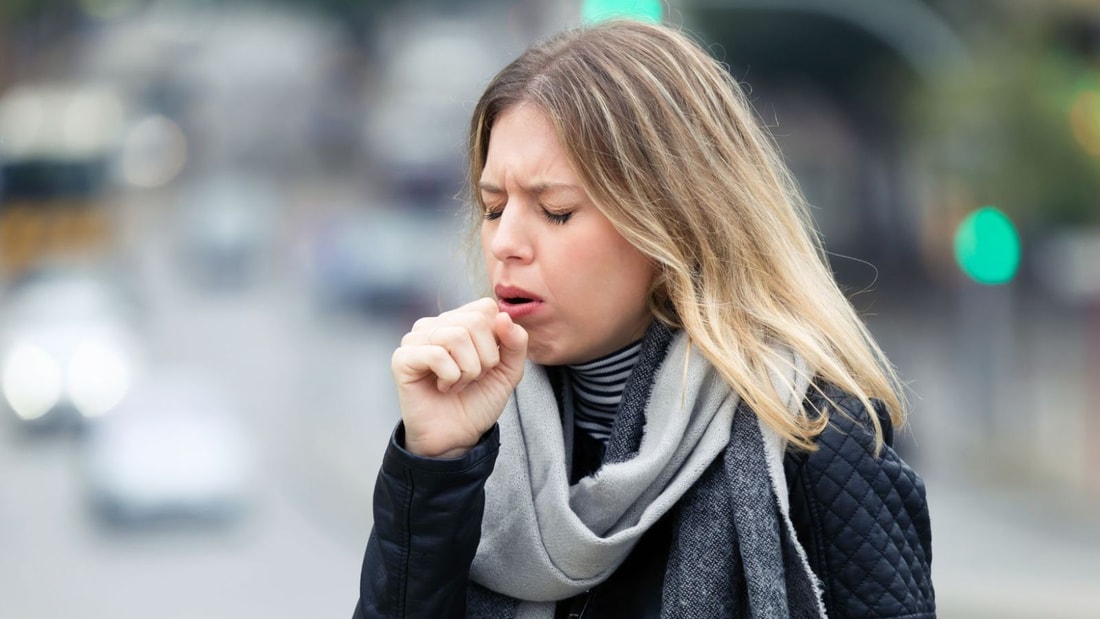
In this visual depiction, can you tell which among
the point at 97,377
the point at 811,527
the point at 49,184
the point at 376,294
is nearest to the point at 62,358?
the point at 97,377

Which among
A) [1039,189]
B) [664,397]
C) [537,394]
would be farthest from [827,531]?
[1039,189]

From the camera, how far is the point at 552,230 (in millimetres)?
1773

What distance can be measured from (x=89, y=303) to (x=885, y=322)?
46.5 ft

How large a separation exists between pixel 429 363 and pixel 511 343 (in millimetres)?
120

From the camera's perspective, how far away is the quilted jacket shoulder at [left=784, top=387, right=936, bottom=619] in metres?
1.71

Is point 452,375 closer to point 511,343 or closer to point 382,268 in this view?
point 511,343

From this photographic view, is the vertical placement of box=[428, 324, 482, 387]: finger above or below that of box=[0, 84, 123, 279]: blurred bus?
below

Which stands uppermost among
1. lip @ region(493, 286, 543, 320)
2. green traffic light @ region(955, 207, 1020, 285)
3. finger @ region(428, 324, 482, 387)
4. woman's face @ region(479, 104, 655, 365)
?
green traffic light @ region(955, 207, 1020, 285)

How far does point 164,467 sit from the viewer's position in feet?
41.3

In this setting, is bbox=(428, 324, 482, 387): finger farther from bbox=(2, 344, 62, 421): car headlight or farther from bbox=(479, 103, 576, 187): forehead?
bbox=(2, 344, 62, 421): car headlight

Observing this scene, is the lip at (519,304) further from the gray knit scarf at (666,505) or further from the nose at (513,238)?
the gray knit scarf at (666,505)

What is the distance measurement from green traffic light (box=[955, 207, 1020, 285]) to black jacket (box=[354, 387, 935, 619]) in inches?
455

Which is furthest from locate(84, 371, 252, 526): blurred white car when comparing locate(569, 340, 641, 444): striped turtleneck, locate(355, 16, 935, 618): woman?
locate(355, 16, 935, 618): woman

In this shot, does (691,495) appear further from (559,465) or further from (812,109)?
(812,109)
